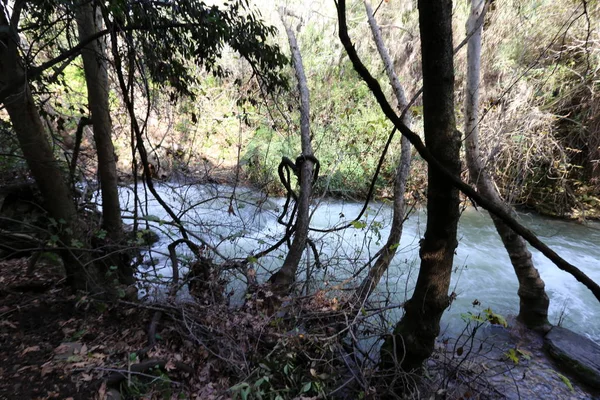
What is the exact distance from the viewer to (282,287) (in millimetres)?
3408

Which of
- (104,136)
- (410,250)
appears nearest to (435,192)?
(104,136)

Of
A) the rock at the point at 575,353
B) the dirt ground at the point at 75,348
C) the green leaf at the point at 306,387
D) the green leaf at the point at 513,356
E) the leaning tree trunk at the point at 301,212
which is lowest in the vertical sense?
the rock at the point at 575,353

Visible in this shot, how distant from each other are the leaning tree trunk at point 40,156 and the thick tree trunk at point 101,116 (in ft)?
2.49

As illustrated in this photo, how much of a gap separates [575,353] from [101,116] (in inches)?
236

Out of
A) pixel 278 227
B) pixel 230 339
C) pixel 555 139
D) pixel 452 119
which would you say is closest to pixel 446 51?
pixel 452 119

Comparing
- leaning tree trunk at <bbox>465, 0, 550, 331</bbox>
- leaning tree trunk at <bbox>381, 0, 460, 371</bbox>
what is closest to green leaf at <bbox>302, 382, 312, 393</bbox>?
leaning tree trunk at <bbox>381, 0, 460, 371</bbox>

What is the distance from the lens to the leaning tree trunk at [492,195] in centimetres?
345

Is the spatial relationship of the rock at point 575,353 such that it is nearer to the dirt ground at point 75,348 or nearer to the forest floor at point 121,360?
the forest floor at point 121,360

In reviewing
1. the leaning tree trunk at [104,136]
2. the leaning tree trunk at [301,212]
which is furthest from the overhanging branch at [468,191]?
the leaning tree trunk at [104,136]

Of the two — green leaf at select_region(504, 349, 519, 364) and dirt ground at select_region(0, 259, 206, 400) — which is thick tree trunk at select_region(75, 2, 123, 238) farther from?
green leaf at select_region(504, 349, 519, 364)

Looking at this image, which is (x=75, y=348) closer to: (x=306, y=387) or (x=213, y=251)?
(x=213, y=251)

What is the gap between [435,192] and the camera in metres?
1.38

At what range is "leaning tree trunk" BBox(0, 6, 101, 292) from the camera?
2334 mm

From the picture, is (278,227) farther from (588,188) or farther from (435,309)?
(588,188)
